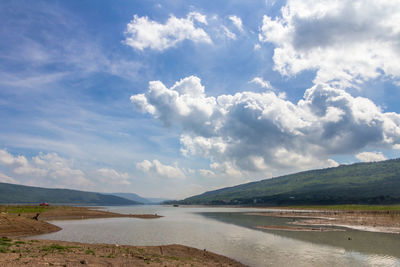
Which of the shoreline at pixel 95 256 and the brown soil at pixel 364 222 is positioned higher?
the shoreline at pixel 95 256

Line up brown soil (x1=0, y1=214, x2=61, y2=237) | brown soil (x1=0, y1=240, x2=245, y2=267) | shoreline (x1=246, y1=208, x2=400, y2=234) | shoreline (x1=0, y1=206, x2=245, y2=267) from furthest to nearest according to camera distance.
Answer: shoreline (x1=246, y1=208, x2=400, y2=234) → brown soil (x1=0, y1=214, x2=61, y2=237) → shoreline (x1=0, y1=206, x2=245, y2=267) → brown soil (x1=0, y1=240, x2=245, y2=267)

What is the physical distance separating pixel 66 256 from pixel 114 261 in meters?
5.31

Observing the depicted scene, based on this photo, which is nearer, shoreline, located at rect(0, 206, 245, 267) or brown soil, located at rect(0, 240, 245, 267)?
brown soil, located at rect(0, 240, 245, 267)

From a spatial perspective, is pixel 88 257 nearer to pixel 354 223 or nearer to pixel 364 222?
pixel 354 223

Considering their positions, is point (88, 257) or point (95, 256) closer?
point (88, 257)

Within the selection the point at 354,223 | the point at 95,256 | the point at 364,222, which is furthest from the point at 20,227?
the point at 364,222

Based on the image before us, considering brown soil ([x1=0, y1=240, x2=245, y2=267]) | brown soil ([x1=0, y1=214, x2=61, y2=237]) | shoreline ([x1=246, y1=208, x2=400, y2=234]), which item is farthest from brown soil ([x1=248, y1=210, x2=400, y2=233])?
brown soil ([x1=0, y1=214, x2=61, y2=237])

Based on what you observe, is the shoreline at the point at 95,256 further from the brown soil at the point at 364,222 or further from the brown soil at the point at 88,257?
the brown soil at the point at 364,222

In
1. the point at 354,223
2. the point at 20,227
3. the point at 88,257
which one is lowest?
the point at 354,223

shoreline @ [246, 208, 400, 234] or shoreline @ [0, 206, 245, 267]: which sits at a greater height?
shoreline @ [0, 206, 245, 267]

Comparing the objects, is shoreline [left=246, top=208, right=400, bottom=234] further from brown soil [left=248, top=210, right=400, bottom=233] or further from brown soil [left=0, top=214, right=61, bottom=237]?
brown soil [left=0, top=214, right=61, bottom=237]

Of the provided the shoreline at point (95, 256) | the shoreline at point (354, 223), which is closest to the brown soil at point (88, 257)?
the shoreline at point (95, 256)

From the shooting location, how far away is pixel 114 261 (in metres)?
29.4

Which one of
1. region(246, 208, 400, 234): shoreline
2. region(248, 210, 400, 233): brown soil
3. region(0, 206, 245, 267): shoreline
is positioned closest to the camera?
region(0, 206, 245, 267): shoreline
